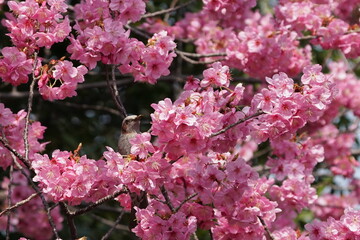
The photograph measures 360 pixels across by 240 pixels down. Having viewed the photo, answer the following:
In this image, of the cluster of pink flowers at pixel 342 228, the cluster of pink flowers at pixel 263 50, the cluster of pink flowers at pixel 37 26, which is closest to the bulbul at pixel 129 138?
the cluster of pink flowers at pixel 37 26

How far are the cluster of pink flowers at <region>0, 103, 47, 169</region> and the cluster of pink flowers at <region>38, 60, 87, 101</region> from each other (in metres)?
0.25

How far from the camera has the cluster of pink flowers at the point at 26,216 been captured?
16.6 ft

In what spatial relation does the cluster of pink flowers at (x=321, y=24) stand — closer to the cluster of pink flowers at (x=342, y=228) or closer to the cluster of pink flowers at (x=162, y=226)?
the cluster of pink flowers at (x=342, y=228)

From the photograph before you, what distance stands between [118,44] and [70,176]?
25.5 inches

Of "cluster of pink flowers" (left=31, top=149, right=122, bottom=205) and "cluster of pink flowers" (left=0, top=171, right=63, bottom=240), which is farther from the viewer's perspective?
"cluster of pink flowers" (left=0, top=171, right=63, bottom=240)

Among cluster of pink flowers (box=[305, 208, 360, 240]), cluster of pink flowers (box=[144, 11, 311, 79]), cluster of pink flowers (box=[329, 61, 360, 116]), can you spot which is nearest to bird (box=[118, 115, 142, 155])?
cluster of pink flowers (box=[305, 208, 360, 240])

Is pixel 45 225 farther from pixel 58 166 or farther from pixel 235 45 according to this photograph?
pixel 58 166

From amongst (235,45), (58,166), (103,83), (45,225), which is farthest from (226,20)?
(58,166)

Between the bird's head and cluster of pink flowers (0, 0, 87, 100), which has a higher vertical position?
cluster of pink flowers (0, 0, 87, 100)

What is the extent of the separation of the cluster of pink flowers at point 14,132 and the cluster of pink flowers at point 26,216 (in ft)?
5.19

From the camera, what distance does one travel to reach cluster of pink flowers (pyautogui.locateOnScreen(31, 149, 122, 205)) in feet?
9.43

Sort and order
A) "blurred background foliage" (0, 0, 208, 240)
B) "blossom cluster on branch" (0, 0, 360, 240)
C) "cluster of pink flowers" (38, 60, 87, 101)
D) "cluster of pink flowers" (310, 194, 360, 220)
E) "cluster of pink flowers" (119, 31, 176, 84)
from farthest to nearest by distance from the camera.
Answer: "cluster of pink flowers" (310, 194, 360, 220), "blurred background foliage" (0, 0, 208, 240), "cluster of pink flowers" (119, 31, 176, 84), "cluster of pink flowers" (38, 60, 87, 101), "blossom cluster on branch" (0, 0, 360, 240)

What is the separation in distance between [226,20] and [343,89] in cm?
138

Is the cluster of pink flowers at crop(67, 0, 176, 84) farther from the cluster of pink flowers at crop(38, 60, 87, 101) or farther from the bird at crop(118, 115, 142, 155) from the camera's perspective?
the bird at crop(118, 115, 142, 155)
